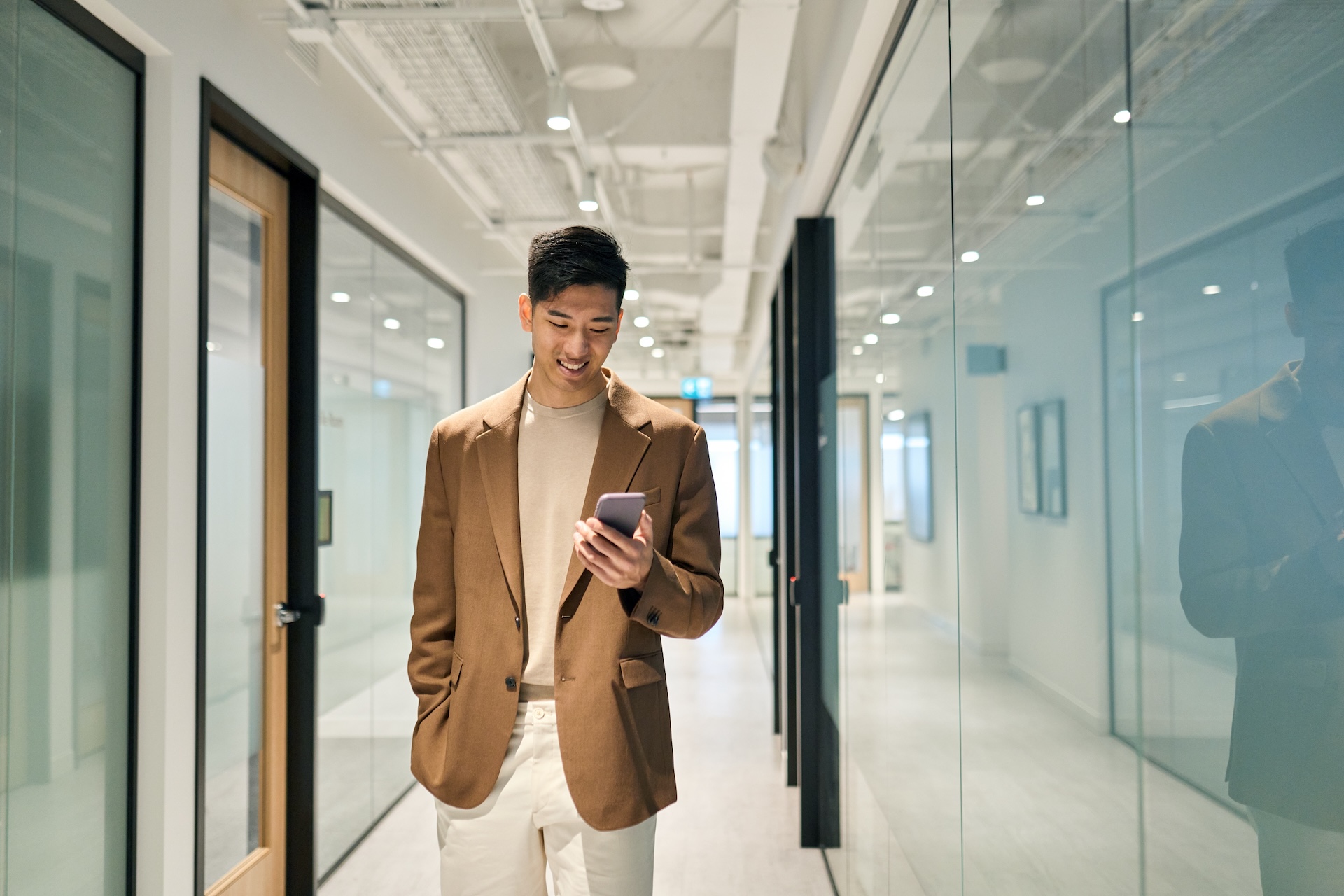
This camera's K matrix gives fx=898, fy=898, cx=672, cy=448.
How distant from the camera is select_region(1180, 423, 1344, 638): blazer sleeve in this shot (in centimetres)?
73

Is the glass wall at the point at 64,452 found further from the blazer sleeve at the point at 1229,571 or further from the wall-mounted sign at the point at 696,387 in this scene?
the wall-mounted sign at the point at 696,387

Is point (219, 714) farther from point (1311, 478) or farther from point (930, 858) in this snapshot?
point (1311, 478)

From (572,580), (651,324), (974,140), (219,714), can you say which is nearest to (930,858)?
(572,580)

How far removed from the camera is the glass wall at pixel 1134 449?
74 cm

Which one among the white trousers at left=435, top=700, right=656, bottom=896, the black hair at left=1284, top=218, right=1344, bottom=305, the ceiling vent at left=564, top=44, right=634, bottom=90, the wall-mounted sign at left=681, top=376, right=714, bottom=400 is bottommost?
the white trousers at left=435, top=700, right=656, bottom=896

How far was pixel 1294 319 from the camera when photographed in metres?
0.73

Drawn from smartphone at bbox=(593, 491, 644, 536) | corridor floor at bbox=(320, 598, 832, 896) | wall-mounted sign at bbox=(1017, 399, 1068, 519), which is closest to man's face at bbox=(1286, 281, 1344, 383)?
wall-mounted sign at bbox=(1017, 399, 1068, 519)

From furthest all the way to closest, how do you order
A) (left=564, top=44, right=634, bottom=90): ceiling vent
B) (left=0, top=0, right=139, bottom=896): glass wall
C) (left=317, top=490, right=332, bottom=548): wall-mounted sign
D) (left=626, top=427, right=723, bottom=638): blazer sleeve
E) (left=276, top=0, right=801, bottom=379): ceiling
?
(left=564, top=44, right=634, bottom=90): ceiling vent
(left=317, top=490, right=332, bottom=548): wall-mounted sign
(left=276, top=0, right=801, bottom=379): ceiling
(left=0, top=0, right=139, bottom=896): glass wall
(left=626, top=427, right=723, bottom=638): blazer sleeve

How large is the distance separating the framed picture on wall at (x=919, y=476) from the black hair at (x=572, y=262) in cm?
85

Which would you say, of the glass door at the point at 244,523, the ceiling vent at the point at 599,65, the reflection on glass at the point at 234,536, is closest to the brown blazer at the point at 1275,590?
the glass door at the point at 244,523

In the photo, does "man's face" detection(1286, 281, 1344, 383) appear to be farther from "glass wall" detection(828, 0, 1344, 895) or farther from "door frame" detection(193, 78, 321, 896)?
"door frame" detection(193, 78, 321, 896)

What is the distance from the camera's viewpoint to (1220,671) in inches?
32.9

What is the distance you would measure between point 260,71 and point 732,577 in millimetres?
10860

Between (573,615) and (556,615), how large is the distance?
0.06 m
